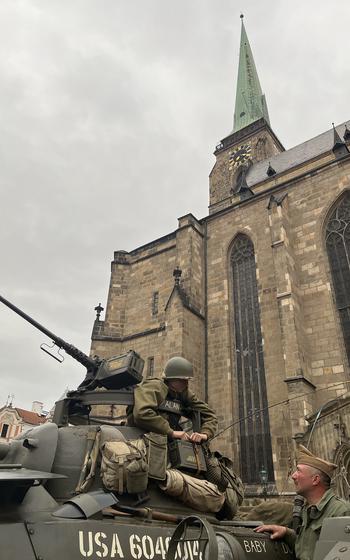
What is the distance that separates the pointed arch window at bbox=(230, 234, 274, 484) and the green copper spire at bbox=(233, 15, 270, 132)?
1918 cm

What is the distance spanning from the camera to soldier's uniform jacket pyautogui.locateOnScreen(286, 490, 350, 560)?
260 centimetres

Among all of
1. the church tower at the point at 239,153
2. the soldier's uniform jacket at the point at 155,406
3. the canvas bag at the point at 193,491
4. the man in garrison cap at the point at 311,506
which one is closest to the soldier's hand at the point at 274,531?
the man in garrison cap at the point at 311,506

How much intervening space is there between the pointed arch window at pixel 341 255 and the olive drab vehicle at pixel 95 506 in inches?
438

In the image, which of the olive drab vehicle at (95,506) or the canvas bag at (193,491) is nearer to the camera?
the olive drab vehicle at (95,506)

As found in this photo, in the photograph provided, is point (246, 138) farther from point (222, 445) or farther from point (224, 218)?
point (222, 445)

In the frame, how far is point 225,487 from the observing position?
3.89 metres

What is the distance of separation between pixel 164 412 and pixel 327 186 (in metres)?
14.5

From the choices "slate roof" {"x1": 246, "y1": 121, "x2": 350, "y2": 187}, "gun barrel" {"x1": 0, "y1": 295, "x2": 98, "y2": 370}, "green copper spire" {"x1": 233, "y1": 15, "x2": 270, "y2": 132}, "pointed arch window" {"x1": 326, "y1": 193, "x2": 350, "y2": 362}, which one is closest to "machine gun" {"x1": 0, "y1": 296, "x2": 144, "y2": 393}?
"gun barrel" {"x1": 0, "y1": 295, "x2": 98, "y2": 370}

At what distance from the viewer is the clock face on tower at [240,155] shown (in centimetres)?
2921

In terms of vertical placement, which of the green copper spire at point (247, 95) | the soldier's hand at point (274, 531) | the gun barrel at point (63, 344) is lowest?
the soldier's hand at point (274, 531)

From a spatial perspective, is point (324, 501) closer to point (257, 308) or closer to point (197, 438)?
point (197, 438)

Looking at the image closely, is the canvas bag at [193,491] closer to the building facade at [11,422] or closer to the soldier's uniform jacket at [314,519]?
the soldier's uniform jacket at [314,519]

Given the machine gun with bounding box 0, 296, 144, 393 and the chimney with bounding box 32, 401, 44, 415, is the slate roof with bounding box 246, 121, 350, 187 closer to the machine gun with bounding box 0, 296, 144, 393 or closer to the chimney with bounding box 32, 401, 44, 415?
the machine gun with bounding box 0, 296, 144, 393

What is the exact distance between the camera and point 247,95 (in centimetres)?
3822
